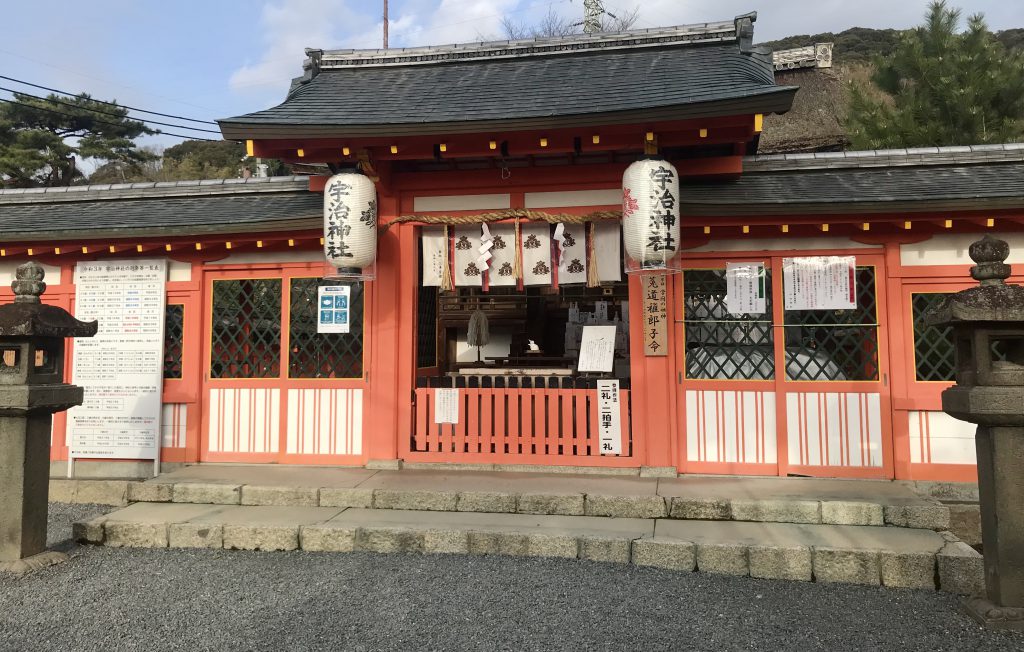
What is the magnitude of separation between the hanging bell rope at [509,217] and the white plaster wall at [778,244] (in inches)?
41.2

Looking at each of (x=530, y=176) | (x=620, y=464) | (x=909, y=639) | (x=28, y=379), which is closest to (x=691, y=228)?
(x=530, y=176)

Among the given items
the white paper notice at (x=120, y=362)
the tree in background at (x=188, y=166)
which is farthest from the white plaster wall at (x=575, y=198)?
the tree in background at (x=188, y=166)

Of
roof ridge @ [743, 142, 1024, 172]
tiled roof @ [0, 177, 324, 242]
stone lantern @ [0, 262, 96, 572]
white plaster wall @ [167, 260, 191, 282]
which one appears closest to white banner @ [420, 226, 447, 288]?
tiled roof @ [0, 177, 324, 242]

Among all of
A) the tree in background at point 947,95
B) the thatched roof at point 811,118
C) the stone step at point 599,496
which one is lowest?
the stone step at point 599,496

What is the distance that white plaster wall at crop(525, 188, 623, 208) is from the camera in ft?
21.7

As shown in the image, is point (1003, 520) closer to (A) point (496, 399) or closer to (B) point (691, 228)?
(B) point (691, 228)

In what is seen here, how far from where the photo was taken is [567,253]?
6.59m

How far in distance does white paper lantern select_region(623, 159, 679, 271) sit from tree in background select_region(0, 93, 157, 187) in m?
24.9

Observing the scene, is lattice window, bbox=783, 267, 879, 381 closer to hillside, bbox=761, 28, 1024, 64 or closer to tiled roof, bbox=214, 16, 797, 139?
tiled roof, bbox=214, 16, 797, 139

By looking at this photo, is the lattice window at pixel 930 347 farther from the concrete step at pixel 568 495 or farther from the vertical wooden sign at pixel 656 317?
the vertical wooden sign at pixel 656 317

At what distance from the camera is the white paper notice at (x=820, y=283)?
6180 mm

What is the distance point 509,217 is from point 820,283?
133 inches

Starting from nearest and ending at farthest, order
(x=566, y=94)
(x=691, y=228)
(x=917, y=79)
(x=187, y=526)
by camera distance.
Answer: (x=187, y=526) → (x=691, y=228) → (x=566, y=94) → (x=917, y=79)

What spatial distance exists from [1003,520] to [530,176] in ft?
16.6
